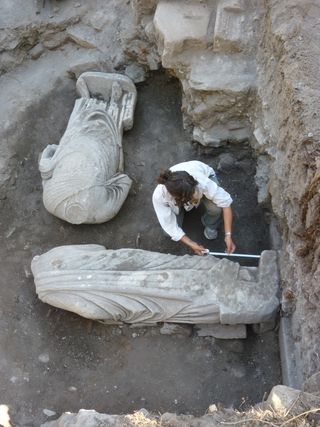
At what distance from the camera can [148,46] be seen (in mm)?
6211

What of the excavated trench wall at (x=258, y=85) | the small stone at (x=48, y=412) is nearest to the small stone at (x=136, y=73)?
the excavated trench wall at (x=258, y=85)

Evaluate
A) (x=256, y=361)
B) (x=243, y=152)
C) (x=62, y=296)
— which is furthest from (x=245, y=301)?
(x=243, y=152)

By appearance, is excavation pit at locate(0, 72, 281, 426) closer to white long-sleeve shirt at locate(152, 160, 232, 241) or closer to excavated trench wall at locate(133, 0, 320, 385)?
excavated trench wall at locate(133, 0, 320, 385)

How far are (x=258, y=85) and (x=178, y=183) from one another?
4.75ft

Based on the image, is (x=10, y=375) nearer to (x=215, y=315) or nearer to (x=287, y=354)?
(x=215, y=315)

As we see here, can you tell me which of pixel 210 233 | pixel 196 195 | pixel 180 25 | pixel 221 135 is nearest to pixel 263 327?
pixel 210 233

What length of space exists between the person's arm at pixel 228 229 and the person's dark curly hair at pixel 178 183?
57 centimetres

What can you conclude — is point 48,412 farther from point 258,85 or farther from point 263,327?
point 258,85

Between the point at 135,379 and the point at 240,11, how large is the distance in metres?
3.23

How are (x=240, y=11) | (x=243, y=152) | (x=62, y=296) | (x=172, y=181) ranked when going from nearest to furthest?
(x=172, y=181) → (x=62, y=296) → (x=240, y=11) → (x=243, y=152)

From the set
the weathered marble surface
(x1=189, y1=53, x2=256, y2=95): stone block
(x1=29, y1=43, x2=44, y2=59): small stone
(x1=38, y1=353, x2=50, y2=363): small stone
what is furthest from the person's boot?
(x1=29, y1=43, x2=44, y2=59): small stone

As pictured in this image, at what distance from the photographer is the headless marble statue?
209 inches

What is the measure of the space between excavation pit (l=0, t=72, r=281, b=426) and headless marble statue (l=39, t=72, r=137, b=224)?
0.24m

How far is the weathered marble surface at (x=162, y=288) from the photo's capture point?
4621 mm
